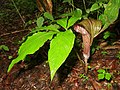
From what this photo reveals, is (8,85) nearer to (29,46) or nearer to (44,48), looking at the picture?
(44,48)

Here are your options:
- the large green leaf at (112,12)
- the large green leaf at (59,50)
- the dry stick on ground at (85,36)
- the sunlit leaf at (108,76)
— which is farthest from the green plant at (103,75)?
the large green leaf at (59,50)

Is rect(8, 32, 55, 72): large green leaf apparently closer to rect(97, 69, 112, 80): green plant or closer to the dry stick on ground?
the dry stick on ground

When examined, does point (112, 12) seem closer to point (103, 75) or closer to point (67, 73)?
point (103, 75)

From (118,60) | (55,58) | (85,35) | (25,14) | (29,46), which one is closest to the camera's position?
→ (55,58)

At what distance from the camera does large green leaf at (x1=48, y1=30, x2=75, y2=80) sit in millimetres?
770

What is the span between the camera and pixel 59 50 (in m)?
0.82

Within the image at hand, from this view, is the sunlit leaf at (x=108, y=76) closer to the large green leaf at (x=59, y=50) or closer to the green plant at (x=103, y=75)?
the green plant at (x=103, y=75)

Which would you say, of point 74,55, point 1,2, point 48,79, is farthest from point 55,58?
point 1,2

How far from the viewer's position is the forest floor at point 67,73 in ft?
5.20

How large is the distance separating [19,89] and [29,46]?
920mm

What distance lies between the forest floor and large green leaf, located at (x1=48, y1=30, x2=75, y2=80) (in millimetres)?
760

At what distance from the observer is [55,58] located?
2.59ft

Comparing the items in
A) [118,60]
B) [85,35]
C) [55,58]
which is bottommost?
[118,60]

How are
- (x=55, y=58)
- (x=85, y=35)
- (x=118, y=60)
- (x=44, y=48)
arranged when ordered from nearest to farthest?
(x=55, y=58) < (x=85, y=35) < (x=118, y=60) < (x=44, y=48)
